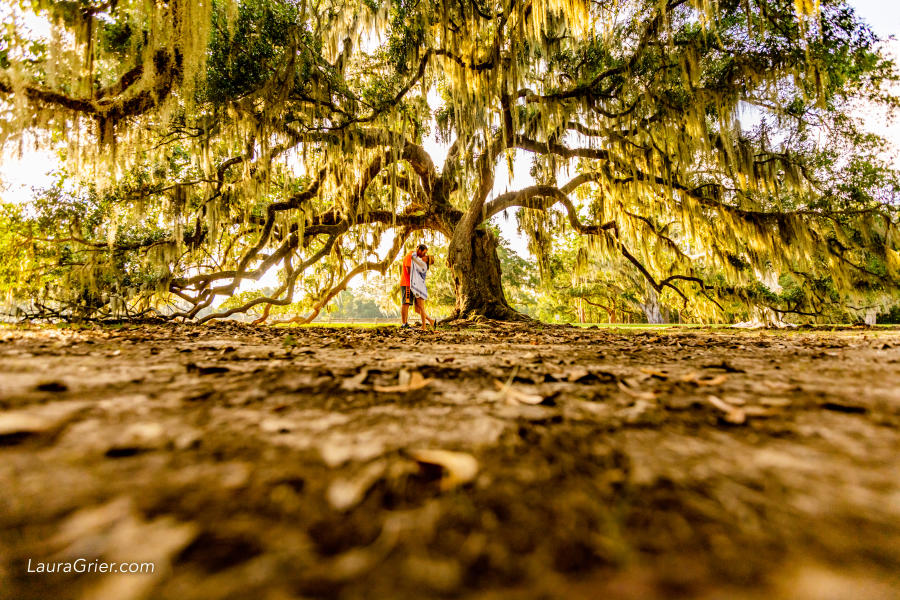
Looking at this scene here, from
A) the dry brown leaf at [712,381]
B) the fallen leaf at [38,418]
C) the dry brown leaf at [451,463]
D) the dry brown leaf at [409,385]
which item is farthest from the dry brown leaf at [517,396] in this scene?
the fallen leaf at [38,418]

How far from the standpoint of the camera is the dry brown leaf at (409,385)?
136 centimetres

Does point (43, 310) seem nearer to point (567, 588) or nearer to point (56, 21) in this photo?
point (56, 21)

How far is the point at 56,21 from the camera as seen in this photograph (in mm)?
3629

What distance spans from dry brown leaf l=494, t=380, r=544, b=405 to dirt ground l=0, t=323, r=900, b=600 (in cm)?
2

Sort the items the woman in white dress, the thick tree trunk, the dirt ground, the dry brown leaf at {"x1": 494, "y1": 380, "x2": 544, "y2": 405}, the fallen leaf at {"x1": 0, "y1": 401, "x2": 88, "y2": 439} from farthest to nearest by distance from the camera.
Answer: the thick tree trunk
the woman in white dress
the dry brown leaf at {"x1": 494, "y1": 380, "x2": 544, "y2": 405}
the fallen leaf at {"x1": 0, "y1": 401, "x2": 88, "y2": 439}
the dirt ground

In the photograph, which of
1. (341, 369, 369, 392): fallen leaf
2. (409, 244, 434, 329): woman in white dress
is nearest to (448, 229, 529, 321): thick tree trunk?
(409, 244, 434, 329): woman in white dress

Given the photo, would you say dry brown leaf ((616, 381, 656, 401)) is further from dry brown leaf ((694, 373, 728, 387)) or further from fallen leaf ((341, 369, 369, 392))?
fallen leaf ((341, 369, 369, 392))

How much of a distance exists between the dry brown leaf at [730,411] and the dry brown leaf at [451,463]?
2.43 ft

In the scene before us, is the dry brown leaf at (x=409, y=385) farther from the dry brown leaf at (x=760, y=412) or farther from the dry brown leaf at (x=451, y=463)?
the dry brown leaf at (x=760, y=412)

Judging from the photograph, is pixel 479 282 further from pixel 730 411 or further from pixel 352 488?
pixel 352 488

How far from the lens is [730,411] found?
104 cm

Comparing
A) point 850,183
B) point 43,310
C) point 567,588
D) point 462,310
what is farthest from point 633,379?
point 850,183

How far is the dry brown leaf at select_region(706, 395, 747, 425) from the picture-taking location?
0.97 meters

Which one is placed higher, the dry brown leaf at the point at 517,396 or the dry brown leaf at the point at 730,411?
the dry brown leaf at the point at 730,411
